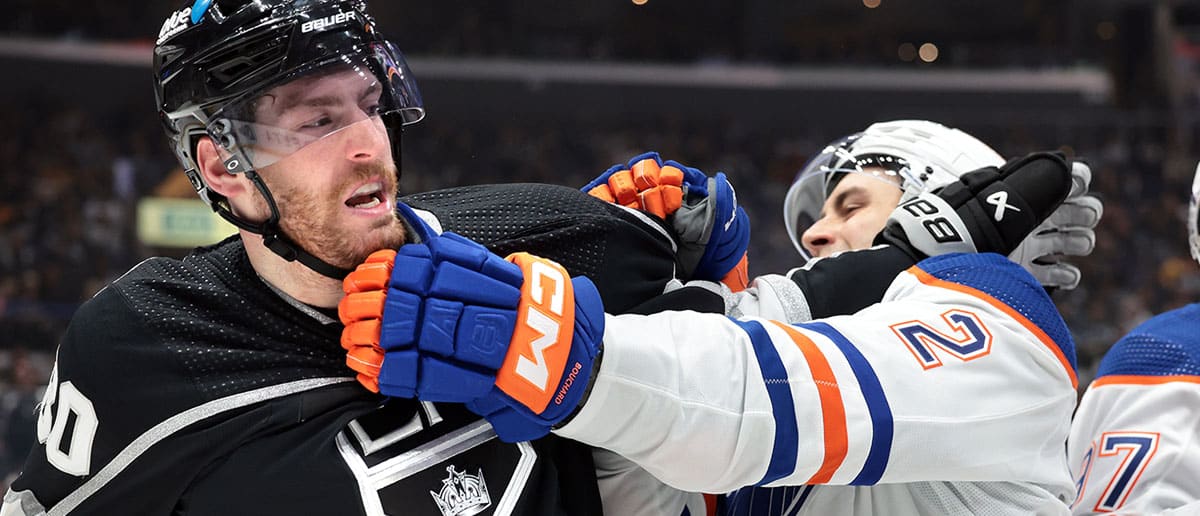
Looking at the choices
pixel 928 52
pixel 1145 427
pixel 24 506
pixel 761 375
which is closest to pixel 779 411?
pixel 761 375

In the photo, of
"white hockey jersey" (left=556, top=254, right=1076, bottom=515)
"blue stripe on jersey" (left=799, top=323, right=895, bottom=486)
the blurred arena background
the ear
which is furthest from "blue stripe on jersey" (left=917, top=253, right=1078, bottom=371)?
the blurred arena background

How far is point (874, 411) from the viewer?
52.1 inches

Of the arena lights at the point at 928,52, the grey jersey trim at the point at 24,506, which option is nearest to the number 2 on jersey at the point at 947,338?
the grey jersey trim at the point at 24,506

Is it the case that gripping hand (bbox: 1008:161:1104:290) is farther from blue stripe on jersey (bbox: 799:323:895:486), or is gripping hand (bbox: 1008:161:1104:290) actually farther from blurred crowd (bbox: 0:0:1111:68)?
blurred crowd (bbox: 0:0:1111:68)

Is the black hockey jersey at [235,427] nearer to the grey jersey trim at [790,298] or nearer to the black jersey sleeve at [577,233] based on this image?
the black jersey sleeve at [577,233]

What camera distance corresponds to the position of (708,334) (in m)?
1.33

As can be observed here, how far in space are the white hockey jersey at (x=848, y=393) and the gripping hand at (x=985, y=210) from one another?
0.12 metres

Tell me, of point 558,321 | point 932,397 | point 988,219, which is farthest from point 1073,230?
point 558,321

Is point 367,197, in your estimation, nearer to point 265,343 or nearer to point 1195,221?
point 265,343

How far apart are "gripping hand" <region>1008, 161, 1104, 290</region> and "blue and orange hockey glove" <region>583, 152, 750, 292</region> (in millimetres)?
502

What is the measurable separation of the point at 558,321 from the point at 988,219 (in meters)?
0.73

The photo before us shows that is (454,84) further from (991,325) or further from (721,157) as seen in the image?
(991,325)

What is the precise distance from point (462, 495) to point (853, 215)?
3.30ft

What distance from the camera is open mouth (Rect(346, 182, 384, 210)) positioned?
1397 mm
